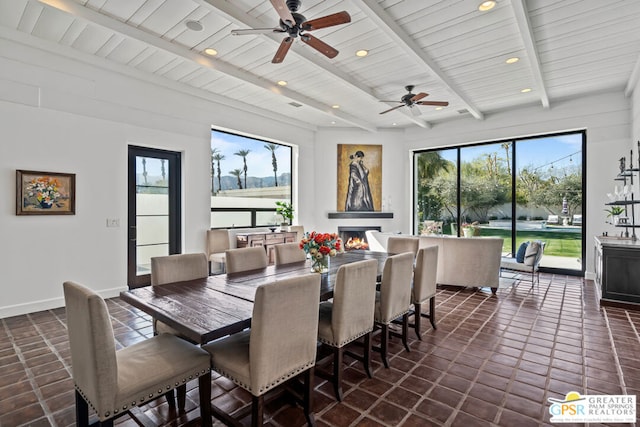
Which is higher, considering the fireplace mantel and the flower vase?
the fireplace mantel

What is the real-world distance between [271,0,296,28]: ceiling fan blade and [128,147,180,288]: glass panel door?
3.25m

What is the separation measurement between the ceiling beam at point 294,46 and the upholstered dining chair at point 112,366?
9.05 ft

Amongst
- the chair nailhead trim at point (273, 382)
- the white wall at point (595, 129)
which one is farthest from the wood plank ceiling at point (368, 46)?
the chair nailhead trim at point (273, 382)

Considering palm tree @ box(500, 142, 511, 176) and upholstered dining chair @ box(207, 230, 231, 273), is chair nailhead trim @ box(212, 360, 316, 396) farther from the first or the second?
palm tree @ box(500, 142, 511, 176)

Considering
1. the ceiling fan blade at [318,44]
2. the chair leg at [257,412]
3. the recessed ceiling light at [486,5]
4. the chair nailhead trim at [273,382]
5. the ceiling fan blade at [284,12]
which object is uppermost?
the recessed ceiling light at [486,5]

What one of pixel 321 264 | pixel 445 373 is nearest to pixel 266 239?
pixel 321 264

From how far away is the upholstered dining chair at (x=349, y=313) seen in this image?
2.27 m

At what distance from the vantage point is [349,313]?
2.33m

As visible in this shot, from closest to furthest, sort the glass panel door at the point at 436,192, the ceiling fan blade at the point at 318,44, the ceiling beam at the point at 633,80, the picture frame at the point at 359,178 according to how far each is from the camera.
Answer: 1. the ceiling fan blade at the point at 318,44
2. the ceiling beam at the point at 633,80
3. the glass panel door at the point at 436,192
4. the picture frame at the point at 359,178

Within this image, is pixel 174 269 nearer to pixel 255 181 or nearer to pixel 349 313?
pixel 349 313

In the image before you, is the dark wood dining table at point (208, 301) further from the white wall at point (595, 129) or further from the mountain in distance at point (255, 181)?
the white wall at point (595, 129)

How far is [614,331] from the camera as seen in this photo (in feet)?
11.4

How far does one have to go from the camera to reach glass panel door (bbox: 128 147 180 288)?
4883 millimetres

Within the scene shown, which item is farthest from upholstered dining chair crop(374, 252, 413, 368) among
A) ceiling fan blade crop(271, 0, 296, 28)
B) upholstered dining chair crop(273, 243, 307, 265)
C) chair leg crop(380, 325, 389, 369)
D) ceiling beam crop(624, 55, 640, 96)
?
ceiling beam crop(624, 55, 640, 96)
